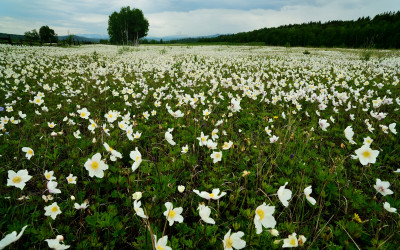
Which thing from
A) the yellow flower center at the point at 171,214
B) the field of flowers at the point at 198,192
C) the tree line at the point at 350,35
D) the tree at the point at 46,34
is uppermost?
the tree at the point at 46,34

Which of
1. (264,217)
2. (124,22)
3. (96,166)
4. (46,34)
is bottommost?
(264,217)

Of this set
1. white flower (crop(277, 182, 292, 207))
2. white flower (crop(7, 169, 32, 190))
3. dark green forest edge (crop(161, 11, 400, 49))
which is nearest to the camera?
white flower (crop(277, 182, 292, 207))

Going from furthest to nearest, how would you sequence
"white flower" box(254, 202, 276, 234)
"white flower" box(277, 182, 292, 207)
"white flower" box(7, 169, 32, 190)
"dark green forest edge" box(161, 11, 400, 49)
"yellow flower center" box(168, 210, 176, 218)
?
"dark green forest edge" box(161, 11, 400, 49) → "white flower" box(7, 169, 32, 190) → "yellow flower center" box(168, 210, 176, 218) → "white flower" box(277, 182, 292, 207) → "white flower" box(254, 202, 276, 234)

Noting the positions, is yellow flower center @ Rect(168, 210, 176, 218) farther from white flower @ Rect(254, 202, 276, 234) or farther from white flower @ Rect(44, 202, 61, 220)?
white flower @ Rect(44, 202, 61, 220)

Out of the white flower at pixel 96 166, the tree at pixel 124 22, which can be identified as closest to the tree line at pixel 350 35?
the tree at pixel 124 22

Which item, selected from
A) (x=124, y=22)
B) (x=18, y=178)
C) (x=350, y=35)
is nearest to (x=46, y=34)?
(x=124, y=22)

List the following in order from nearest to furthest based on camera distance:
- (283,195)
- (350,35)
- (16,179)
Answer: (283,195) < (16,179) < (350,35)

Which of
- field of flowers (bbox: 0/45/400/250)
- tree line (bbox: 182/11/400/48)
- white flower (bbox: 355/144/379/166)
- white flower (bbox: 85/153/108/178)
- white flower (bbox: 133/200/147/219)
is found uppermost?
tree line (bbox: 182/11/400/48)

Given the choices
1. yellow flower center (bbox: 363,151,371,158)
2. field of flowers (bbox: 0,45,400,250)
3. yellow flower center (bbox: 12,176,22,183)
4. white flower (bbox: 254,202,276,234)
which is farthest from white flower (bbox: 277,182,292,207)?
yellow flower center (bbox: 12,176,22,183)

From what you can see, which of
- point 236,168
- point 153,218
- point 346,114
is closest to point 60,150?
point 153,218

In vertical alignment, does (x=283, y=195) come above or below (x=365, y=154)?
below

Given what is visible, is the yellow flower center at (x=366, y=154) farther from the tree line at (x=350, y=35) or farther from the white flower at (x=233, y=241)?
the tree line at (x=350, y=35)

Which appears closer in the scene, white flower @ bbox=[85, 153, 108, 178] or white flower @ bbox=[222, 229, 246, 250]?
white flower @ bbox=[222, 229, 246, 250]

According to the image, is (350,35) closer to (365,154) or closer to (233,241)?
(365,154)
